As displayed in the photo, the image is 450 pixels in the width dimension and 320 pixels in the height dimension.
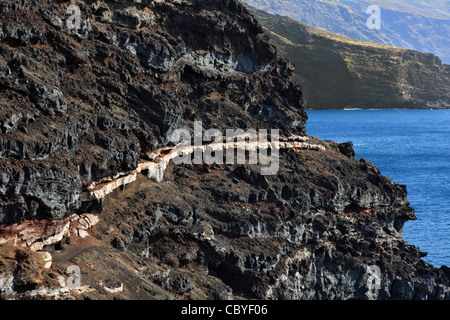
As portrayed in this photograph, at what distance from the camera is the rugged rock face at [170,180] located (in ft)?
126

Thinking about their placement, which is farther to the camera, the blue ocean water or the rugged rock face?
the blue ocean water

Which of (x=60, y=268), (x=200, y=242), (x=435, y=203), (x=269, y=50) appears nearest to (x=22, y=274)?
(x=60, y=268)

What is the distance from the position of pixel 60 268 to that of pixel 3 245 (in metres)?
2.88

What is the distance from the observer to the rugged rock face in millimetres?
38406

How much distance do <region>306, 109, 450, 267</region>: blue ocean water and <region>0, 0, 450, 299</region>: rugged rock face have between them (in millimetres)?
16792

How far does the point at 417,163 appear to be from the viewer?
134 m

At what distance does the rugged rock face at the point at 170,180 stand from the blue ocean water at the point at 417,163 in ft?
55.1

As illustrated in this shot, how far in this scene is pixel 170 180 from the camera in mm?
53875

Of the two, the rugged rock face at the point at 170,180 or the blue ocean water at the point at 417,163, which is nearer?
the rugged rock face at the point at 170,180

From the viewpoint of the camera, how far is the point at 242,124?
64.5 metres

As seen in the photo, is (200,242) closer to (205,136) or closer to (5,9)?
(205,136)

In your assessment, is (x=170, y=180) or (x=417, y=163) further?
(x=417, y=163)

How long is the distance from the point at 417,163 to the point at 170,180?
87846 mm

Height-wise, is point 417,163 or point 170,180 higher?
point 417,163
